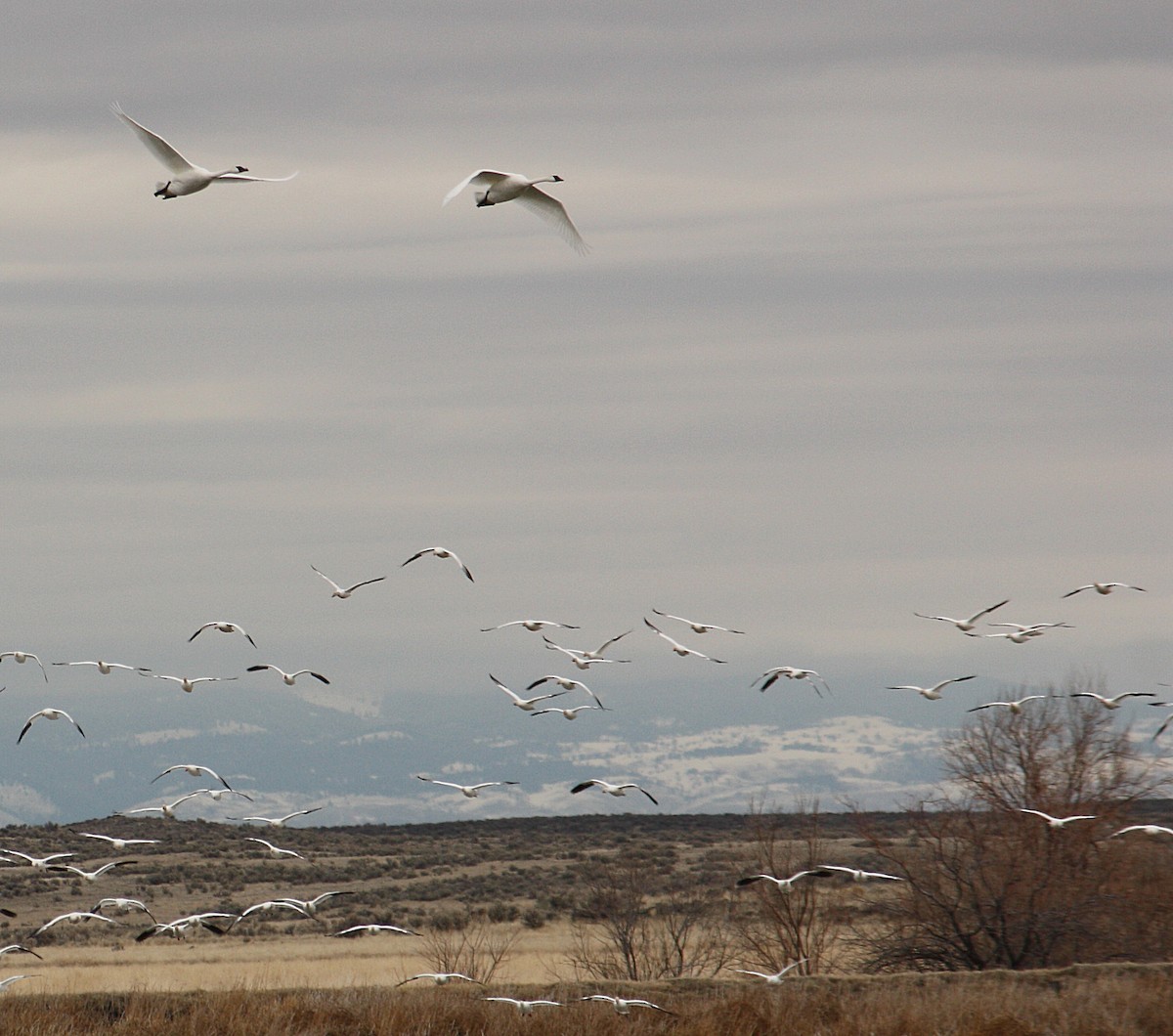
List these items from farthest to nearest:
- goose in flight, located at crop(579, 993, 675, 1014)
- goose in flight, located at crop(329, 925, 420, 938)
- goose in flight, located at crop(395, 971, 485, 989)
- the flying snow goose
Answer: the flying snow goose < goose in flight, located at crop(329, 925, 420, 938) < goose in flight, located at crop(395, 971, 485, 989) < goose in flight, located at crop(579, 993, 675, 1014)

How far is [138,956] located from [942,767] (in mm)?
25172

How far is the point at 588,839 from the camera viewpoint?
86562mm

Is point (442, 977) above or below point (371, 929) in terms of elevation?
above

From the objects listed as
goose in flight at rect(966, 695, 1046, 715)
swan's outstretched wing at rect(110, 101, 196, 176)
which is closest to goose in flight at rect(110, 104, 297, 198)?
swan's outstretched wing at rect(110, 101, 196, 176)

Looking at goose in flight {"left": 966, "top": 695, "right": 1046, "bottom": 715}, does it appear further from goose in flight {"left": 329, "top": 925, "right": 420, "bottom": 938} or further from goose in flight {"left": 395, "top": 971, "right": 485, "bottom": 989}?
goose in flight {"left": 329, "top": 925, "right": 420, "bottom": 938}

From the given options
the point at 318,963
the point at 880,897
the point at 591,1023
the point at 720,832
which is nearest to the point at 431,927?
the point at 318,963

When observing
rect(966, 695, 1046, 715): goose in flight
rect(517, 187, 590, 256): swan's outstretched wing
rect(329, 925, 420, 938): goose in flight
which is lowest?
rect(329, 925, 420, 938): goose in flight

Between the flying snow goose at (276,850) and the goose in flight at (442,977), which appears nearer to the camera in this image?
the goose in flight at (442,977)

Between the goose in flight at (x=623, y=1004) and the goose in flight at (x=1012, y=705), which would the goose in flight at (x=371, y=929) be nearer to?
the goose in flight at (x=623, y=1004)

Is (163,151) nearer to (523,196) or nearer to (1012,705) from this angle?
(523,196)

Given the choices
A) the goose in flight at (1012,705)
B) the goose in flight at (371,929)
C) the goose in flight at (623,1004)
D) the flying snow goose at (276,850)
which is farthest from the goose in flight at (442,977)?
the goose in flight at (1012,705)

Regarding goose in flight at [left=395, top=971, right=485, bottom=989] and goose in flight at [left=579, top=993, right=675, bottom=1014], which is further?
goose in flight at [left=395, top=971, right=485, bottom=989]

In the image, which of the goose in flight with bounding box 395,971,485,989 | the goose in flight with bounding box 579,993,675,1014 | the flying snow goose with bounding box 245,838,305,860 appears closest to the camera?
the goose in flight with bounding box 579,993,675,1014

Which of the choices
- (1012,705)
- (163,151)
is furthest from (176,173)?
(1012,705)
